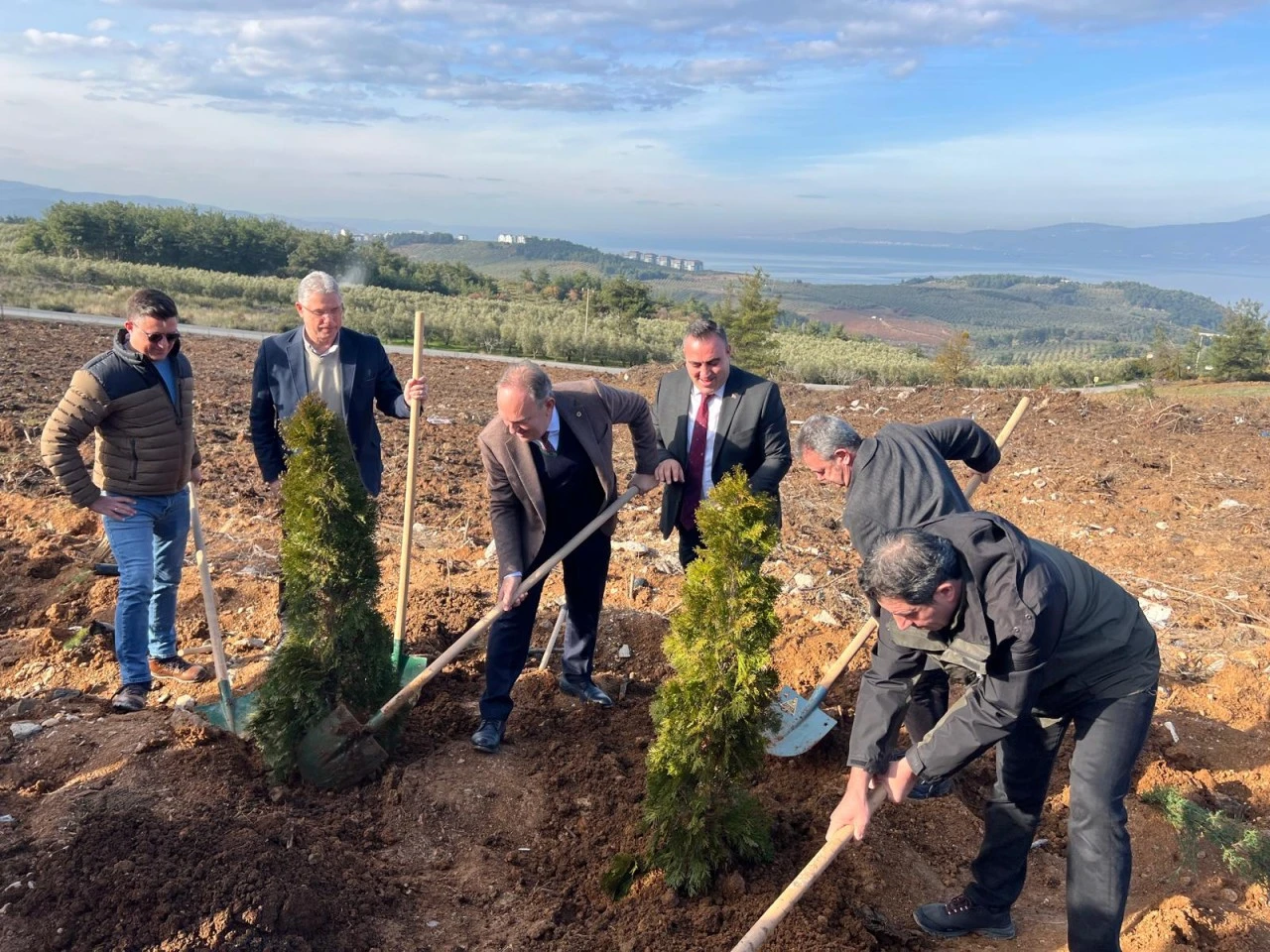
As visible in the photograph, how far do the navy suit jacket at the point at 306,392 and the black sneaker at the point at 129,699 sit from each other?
141 cm

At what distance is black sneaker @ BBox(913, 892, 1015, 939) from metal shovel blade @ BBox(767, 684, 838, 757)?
3.77ft

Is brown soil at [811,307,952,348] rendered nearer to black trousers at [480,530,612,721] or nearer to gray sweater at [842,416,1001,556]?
black trousers at [480,530,612,721]

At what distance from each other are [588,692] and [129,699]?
2594mm

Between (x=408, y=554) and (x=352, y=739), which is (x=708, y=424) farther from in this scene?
(x=352, y=739)

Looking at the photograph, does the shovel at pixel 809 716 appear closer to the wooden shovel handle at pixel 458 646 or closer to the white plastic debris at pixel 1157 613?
the wooden shovel handle at pixel 458 646

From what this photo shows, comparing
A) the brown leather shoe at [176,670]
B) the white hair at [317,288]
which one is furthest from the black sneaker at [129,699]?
the white hair at [317,288]

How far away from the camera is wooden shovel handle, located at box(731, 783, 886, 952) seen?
2.68 m

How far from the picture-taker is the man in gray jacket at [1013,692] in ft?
9.16

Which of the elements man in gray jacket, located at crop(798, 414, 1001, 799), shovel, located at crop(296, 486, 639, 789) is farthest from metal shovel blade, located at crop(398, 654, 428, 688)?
man in gray jacket, located at crop(798, 414, 1001, 799)

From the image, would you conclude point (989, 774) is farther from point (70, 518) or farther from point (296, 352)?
point (70, 518)

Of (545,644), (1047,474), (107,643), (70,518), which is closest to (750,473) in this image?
(545,644)

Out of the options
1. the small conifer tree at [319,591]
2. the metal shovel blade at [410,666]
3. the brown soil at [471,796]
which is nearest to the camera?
the brown soil at [471,796]

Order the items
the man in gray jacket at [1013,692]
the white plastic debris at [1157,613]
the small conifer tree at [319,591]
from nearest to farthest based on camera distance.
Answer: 1. the man in gray jacket at [1013,692]
2. the small conifer tree at [319,591]
3. the white plastic debris at [1157,613]

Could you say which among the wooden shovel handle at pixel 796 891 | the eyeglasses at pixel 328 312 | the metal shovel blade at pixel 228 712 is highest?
the eyeglasses at pixel 328 312
